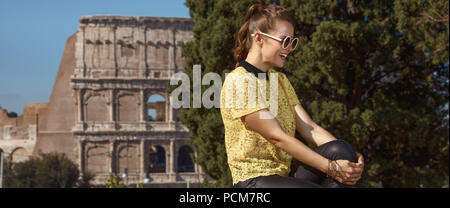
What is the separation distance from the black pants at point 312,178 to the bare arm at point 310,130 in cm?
18

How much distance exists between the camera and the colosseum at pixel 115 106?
4203cm

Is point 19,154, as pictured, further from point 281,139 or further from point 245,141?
point 281,139

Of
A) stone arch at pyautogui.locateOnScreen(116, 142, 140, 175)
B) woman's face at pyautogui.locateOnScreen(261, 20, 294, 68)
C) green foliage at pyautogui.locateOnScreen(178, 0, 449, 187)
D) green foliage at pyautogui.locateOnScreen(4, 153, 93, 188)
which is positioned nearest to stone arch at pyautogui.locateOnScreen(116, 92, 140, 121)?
stone arch at pyautogui.locateOnScreen(116, 142, 140, 175)

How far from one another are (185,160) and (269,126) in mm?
43352

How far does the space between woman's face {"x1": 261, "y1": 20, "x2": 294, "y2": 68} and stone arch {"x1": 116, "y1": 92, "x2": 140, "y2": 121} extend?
40.8 m

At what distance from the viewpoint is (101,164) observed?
42.0 meters

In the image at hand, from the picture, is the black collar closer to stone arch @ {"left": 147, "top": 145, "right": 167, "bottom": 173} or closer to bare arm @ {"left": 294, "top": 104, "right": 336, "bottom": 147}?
bare arm @ {"left": 294, "top": 104, "right": 336, "bottom": 147}

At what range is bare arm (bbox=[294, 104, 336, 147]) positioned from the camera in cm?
279
